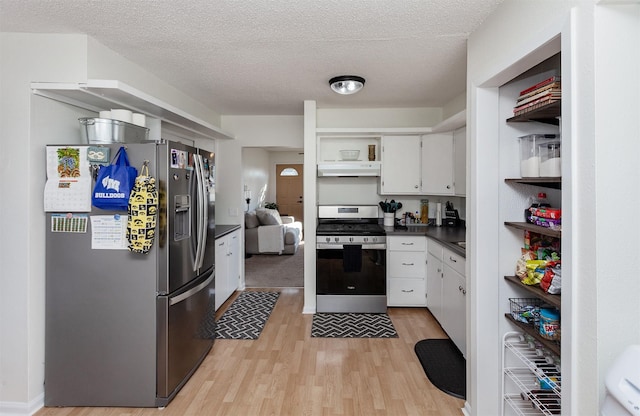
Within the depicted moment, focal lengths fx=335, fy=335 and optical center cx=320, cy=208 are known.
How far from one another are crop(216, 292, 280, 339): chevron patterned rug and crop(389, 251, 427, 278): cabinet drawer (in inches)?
59.5

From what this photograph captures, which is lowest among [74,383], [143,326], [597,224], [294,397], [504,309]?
[294,397]

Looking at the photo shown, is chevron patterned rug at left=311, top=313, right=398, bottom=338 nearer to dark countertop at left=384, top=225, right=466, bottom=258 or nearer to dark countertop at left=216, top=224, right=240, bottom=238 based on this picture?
dark countertop at left=384, top=225, right=466, bottom=258

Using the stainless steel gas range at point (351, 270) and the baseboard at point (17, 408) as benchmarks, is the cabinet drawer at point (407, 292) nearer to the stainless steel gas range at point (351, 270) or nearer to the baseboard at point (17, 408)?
the stainless steel gas range at point (351, 270)

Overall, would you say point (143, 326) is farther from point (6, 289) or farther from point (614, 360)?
point (614, 360)

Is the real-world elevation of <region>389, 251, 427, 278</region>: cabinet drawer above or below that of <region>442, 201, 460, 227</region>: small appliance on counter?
below

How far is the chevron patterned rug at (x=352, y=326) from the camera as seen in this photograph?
3.20 metres

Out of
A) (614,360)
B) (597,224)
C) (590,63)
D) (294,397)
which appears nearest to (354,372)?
(294,397)

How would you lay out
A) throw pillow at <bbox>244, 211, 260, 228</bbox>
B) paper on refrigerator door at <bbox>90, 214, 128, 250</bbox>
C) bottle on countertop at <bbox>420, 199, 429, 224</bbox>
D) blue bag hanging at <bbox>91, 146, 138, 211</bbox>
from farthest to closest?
throw pillow at <bbox>244, 211, 260, 228</bbox> → bottle on countertop at <bbox>420, 199, 429, 224</bbox> → paper on refrigerator door at <bbox>90, 214, 128, 250</bbox> → blue bag hanging at <bbox>91, 146, 138, 211</bbox>

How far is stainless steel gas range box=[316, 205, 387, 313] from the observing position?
12.2 ft

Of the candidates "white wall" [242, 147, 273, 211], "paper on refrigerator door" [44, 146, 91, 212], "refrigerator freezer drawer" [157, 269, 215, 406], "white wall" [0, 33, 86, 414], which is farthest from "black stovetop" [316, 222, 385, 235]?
"white wall" [242, 147, 273, 211]

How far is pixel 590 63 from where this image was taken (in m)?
1.12

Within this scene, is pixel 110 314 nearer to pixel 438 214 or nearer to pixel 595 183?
pixel 595 183

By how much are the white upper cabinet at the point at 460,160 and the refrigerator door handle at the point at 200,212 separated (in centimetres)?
265

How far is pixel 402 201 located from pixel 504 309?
254 centimetres
